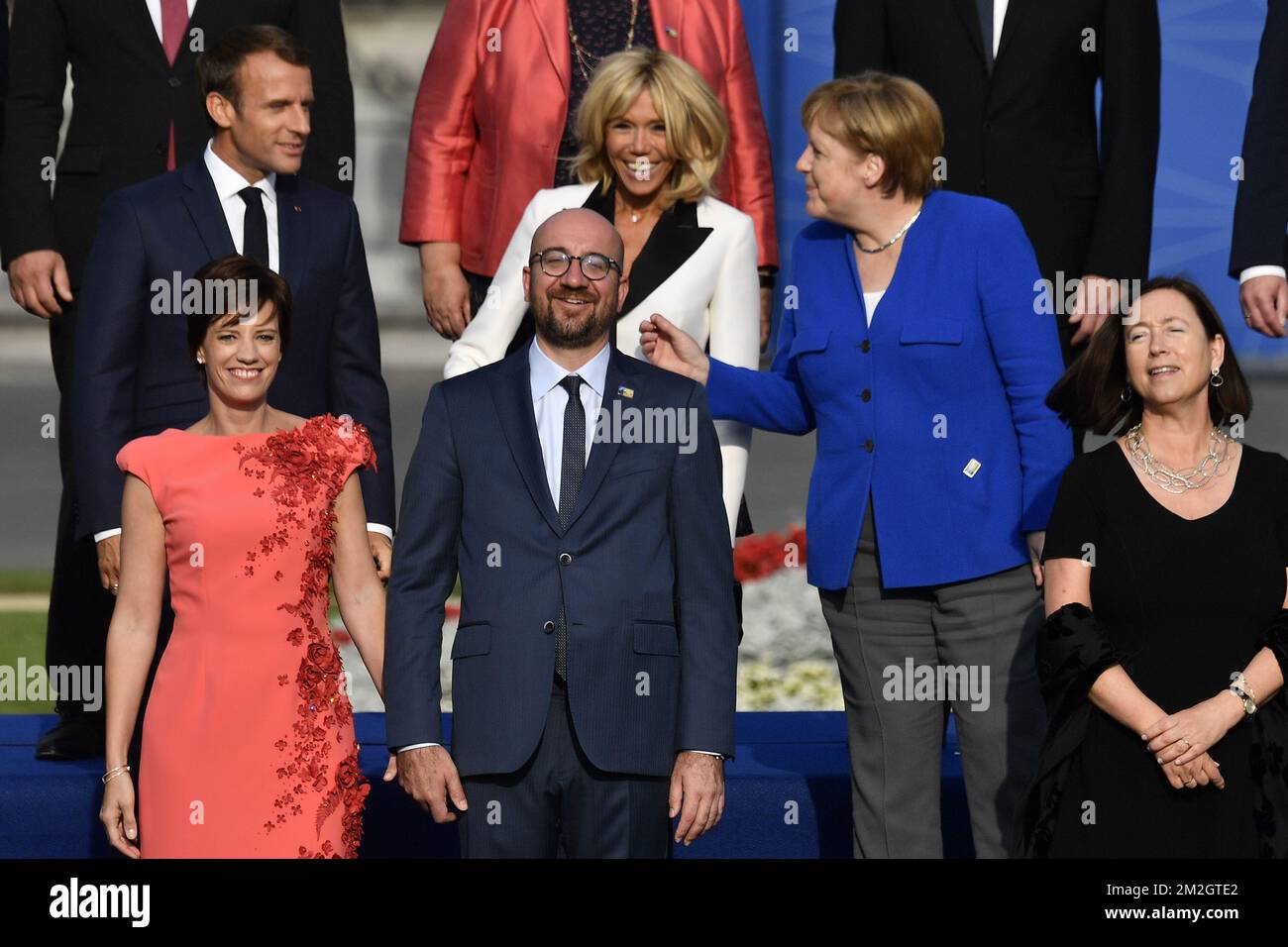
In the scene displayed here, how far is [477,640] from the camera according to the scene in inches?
162

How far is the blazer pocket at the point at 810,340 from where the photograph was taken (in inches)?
191

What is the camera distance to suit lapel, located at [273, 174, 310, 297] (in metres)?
5.05

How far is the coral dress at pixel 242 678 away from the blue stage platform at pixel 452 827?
2.65 feet

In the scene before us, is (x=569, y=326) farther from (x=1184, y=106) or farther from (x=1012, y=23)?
(x=1184, y=106)

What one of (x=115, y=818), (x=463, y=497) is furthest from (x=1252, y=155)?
(x=115, y=818)

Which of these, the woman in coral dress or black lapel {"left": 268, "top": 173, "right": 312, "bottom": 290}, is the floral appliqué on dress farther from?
black lapel {"left": 268, "top": 173, "right": 312, "bottom": 290}

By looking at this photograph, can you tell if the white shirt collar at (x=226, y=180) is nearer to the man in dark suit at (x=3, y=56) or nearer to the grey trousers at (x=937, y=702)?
the man in dark suit at (x=3, y=56)

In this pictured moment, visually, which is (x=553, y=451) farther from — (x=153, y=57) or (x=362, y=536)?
(x=153, y=57)

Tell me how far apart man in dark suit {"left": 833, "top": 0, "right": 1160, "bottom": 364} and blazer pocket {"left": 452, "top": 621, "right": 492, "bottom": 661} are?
1.99 meters

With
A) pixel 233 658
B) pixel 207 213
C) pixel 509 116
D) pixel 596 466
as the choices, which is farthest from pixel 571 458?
pixel 509 116

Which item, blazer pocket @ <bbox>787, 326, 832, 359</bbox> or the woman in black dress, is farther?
blazer pocket @ <bbox>787, 326, 832, 359</bbox>

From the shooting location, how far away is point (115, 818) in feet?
14.0

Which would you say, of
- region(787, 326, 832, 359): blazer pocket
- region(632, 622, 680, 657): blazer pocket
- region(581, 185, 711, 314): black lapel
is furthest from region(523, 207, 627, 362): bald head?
region(581, 185, 711, 314): black lapel

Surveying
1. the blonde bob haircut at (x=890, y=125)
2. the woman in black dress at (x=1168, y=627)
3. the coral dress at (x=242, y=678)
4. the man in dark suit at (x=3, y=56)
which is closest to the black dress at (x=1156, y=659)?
the woman in black dress at (x=1168, y=627)
